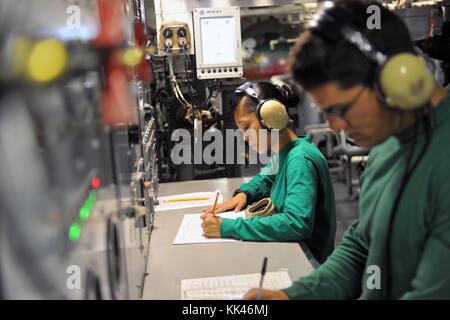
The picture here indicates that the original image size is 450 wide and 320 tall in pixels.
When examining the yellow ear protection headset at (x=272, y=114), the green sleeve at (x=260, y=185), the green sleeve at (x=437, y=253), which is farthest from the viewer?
the green sleeve at (x=260, y=185)

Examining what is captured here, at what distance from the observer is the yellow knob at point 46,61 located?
20.5 inches

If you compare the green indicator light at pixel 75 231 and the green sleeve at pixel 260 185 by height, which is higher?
the green indicator light at pixel 75 231

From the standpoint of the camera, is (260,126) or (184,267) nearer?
(184,267)

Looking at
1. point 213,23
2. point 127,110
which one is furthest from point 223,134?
point 127,110

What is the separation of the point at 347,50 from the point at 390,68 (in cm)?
9

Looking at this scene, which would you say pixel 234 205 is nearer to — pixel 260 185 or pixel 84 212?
pixel 260 185

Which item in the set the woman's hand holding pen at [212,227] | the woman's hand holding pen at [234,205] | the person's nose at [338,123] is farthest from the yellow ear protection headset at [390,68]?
the woman's hand holding pen at [234,205]

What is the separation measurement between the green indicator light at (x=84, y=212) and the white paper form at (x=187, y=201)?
1.51 m

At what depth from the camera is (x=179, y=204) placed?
2.32 meters

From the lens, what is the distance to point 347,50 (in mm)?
910

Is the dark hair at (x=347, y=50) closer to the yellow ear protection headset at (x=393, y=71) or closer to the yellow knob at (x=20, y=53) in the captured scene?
the yellow ear protection headset at (x=393, y=71)

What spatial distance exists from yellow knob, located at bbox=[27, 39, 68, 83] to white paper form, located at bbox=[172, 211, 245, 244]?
121 cm

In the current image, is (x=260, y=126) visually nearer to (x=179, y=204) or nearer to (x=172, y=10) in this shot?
(x=179, y=204)
